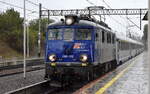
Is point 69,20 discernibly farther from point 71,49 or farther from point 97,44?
point 97,44

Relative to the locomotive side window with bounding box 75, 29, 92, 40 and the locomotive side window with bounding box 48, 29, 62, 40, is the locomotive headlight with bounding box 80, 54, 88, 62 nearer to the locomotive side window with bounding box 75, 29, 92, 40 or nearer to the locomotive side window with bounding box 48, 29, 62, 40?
the locomotive side window with bounding box 75, 29, 92, 40

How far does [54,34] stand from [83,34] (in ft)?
4.42

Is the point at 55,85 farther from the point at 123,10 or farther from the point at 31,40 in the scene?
the point at 31,40

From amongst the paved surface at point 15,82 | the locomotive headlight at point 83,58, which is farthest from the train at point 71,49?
the paved surface at point 15,82

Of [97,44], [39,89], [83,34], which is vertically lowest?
[39,89]

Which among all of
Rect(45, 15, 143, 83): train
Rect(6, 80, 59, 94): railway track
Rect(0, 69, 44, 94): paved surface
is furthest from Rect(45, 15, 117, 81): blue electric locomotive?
Rect(0, 69, 44, 94): paved surface

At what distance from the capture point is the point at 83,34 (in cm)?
1472

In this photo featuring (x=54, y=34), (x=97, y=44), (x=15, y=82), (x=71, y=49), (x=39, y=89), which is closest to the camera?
(x=39, y=89)

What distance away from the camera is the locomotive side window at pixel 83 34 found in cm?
1462

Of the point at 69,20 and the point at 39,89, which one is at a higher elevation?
the point at 69,20

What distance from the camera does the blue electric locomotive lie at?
46.2 ft

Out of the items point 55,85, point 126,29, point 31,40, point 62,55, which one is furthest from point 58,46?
point 126,29

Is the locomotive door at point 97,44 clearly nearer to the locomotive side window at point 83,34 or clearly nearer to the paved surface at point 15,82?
the locomotive side window at point 83,34

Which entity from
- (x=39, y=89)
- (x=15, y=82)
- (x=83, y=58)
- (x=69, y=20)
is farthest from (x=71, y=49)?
(x=15, y=82)
